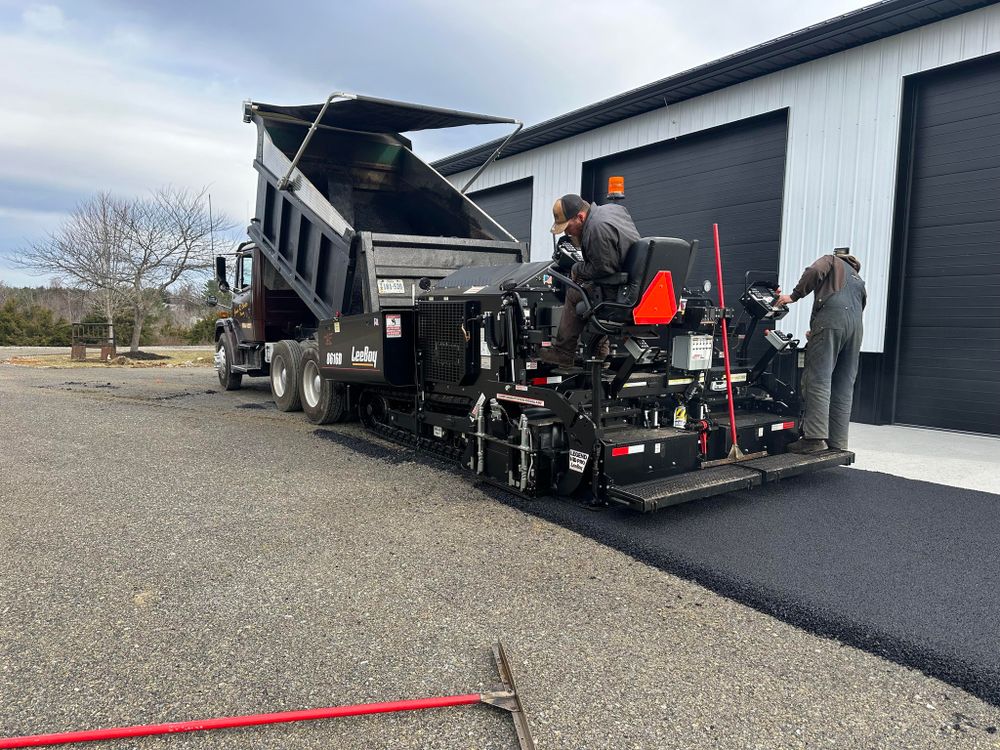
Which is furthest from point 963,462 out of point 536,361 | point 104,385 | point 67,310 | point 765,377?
point 67,310

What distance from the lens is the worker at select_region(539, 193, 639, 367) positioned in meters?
4.31

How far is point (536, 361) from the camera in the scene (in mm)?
4848

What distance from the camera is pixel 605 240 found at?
4.30 m

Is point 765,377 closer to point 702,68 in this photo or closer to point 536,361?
point 536,361

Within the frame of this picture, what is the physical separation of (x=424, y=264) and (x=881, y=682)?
5.48 meters

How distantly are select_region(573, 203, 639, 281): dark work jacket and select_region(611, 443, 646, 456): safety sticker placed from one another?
111 cm

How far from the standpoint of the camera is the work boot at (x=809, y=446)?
5.29 meters

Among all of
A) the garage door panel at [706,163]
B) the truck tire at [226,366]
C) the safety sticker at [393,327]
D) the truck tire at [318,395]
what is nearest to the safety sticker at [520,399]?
the safety sticker at [393,327]

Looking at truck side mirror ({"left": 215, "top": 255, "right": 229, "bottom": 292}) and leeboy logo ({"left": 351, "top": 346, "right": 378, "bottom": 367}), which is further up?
truck side mirror ({"left": 215, "top": 255, "right": 229, "bottom": 292})

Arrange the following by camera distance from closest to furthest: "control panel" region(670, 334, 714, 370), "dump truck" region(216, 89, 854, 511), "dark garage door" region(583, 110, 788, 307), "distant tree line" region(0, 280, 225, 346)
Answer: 1. "dump truck" region(216, 89, 854, 511)
2. "control panel" region(670, 334, 714, 370)
3. "dark garage door" region(583, 110, 788, 307)
4. "distant tree line" region(0, 280, 225, 346)

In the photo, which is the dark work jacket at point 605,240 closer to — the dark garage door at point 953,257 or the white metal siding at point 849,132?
the white metal siding at point 849,132

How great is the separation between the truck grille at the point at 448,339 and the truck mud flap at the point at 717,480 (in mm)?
1738

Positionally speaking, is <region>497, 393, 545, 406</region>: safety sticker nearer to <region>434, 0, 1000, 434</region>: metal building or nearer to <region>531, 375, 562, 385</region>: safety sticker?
<region>531, 375, 562, 385</region>: safety sticker

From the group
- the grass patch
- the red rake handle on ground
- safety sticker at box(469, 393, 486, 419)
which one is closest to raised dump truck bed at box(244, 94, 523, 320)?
safety sticker at box(469, 393, 486, 419)
